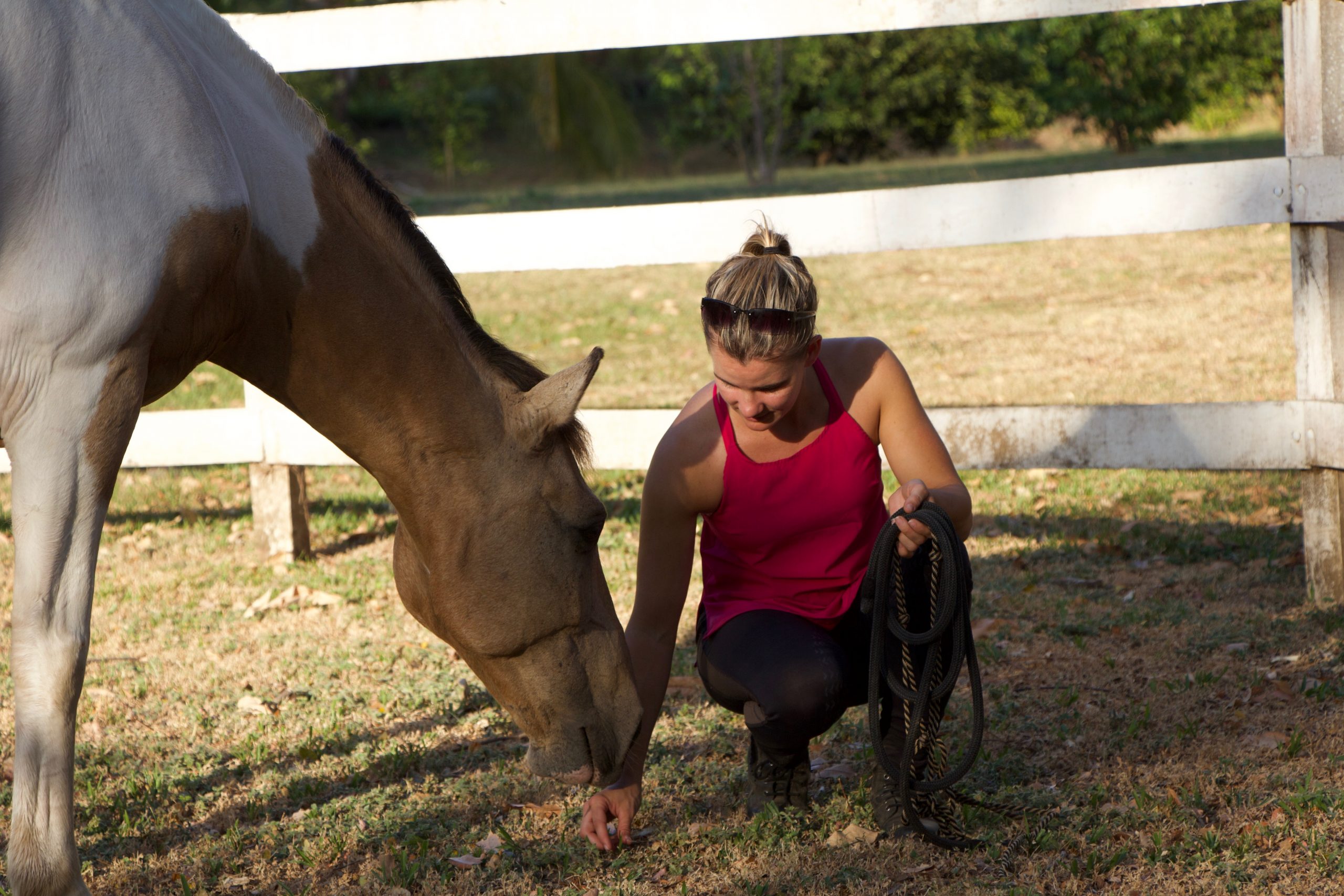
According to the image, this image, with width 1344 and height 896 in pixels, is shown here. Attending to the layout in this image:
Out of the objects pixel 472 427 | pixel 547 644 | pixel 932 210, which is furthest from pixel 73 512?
pixel 932 210

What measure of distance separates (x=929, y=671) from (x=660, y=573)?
64 cm

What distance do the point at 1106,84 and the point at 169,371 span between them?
2579 cm

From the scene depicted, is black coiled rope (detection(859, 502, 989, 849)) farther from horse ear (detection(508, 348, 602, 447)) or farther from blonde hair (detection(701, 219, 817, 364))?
horse ear (detection(508, 348, 602, 447))

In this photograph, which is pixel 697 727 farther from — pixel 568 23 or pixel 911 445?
pixel 568 23

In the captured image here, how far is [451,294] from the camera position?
100 inches

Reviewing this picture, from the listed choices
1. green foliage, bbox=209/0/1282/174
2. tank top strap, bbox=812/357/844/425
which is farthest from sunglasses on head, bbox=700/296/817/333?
green foliage, bbox=209/0/1282/174

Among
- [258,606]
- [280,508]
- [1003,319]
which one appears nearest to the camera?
[258,606]

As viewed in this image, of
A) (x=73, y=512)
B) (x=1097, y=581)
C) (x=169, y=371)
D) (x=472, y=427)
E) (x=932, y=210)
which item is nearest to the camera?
(x=73, y=512)

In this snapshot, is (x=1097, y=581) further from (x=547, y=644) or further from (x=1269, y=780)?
(x=547, y=644)

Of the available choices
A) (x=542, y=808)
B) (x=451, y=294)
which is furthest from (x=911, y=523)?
(x=542, y=808)

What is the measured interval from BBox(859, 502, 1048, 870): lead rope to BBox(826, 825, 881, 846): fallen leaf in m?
0.09

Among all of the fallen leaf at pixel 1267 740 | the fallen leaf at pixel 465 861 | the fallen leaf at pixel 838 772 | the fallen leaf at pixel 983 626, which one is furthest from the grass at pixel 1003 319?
the fallen leaf at pixel 465 861

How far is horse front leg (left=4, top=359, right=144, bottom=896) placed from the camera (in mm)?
2041

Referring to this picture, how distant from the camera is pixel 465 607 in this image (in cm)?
248
